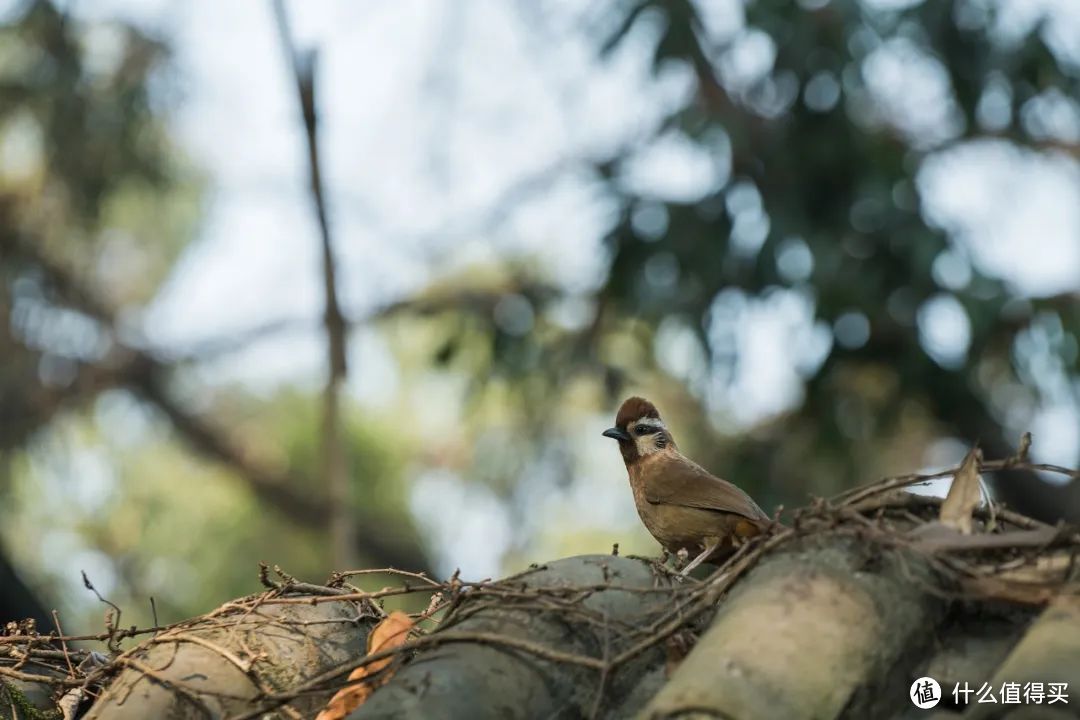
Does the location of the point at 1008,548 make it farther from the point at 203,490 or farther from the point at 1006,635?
the point at 203,490

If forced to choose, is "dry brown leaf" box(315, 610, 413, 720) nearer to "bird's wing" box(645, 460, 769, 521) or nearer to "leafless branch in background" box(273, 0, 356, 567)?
"bird's wing" box(645, 460, 769, 521)

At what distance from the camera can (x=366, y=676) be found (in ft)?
10.4

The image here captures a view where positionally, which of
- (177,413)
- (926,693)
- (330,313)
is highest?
(330,313)

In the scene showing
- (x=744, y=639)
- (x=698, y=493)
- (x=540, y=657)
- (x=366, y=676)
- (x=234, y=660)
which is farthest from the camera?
(x=698, y=493)

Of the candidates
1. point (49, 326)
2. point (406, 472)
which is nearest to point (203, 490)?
point (406, 472)

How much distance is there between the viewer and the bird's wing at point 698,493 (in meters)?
4.46

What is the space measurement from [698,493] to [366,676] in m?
1.66

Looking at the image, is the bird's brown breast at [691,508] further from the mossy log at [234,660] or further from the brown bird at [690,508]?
the mossy log at [234,660]

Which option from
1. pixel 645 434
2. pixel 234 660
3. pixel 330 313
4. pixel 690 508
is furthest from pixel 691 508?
pixel 330 313

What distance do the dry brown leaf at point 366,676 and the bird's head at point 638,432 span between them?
6.04ft

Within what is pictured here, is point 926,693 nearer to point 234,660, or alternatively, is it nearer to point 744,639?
point 744,639

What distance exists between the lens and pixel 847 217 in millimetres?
10383

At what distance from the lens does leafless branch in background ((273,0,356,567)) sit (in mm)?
6707

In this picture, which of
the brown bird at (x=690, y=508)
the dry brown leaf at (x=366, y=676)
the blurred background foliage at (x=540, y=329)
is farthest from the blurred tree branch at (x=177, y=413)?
the dry brown leaf at (x=366, y=676)
